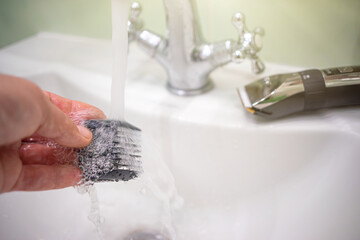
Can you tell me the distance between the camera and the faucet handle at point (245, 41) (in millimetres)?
396

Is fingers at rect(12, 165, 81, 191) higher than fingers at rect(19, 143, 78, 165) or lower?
lower

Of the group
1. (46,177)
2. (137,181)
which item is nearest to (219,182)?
(137,181)

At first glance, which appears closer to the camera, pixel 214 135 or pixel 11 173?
pixel 11 173

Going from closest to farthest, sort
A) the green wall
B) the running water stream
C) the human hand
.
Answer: the human hand, the running water stream, the green wall

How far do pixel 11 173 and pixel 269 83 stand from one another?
29 centimetres

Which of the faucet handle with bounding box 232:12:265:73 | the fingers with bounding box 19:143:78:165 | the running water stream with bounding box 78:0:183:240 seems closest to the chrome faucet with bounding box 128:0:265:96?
the faucet handle with bounding box 232:12:265:73

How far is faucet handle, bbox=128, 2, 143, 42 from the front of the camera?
44 cm

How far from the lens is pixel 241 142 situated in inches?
15.7

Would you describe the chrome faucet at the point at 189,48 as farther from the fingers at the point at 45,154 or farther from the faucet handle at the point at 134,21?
the fingers at the point at 45,154

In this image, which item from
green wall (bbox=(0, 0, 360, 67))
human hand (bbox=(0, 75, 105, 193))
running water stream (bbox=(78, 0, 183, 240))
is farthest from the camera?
green wall (bbox=(0, 0, 360, 67))

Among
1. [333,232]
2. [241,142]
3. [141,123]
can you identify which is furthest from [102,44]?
[333,232]

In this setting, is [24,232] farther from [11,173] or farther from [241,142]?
[241,142]

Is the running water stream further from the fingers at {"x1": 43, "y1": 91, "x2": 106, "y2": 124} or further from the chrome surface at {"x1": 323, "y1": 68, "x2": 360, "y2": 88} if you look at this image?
the chrome surface at {"x1": 323, "y1": 68, "x2": 360, "y2": 88}

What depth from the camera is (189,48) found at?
434mm
